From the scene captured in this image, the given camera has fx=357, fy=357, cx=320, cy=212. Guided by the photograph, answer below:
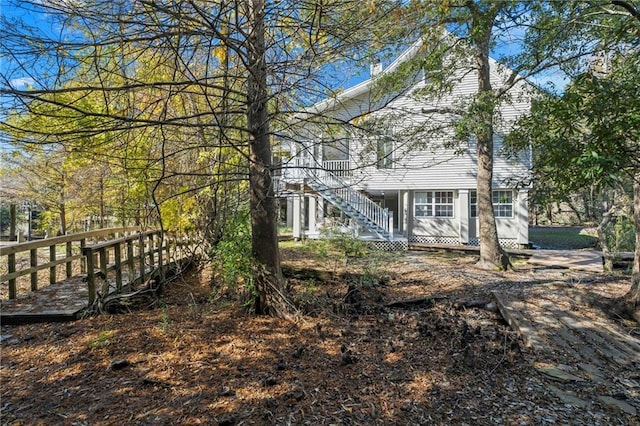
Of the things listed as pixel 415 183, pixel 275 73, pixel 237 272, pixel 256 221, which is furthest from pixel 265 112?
pixel 415 183

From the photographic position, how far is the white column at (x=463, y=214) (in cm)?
1491

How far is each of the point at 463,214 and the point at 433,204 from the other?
1.33 metres

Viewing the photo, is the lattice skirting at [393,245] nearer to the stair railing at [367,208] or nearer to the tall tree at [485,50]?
the stair railing at [367,208]

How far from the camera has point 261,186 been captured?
423cm

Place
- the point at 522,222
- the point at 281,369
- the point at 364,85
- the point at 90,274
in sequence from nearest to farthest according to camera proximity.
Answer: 1. the point at 281,369
2. the point at 90,274
3. the point at 364,85
4. the point at 522,222

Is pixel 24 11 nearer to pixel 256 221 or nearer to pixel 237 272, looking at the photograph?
pixel 256 221

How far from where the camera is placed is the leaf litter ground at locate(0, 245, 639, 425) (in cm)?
250

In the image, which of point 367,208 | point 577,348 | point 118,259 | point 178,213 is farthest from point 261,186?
point 367,208

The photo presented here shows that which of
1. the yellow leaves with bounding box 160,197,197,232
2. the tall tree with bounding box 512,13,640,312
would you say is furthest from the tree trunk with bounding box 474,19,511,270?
the yellow leaves with bounding box 160,197,197,232

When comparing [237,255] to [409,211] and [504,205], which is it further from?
[504,205]

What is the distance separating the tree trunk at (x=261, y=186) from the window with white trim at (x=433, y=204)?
12.4 meters

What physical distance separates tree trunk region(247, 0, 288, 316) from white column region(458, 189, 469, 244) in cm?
1229

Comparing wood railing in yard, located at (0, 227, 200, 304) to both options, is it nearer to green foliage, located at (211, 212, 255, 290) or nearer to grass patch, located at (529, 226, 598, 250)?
green foliage, located at (211, 212, 255, 290)

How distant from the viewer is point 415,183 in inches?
610
